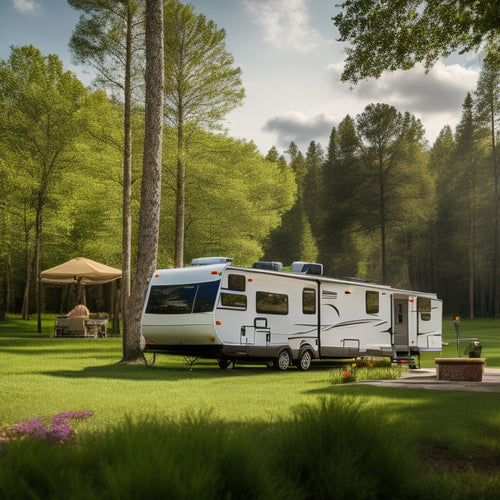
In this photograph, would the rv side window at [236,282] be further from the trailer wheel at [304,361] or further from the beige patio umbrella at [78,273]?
the beige patio umbrella at [78,273]

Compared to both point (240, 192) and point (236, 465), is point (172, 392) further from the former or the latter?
point (240, 192)

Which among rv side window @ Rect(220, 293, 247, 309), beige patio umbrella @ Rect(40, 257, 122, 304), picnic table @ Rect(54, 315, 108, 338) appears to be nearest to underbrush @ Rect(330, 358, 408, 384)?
rv side window @ Rect(220, 293, 247, 309)

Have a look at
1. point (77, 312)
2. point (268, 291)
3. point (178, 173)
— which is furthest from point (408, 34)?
point (77, 312)

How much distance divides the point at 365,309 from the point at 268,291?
4.20 metres

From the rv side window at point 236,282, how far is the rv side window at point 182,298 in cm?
34

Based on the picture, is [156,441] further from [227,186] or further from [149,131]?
[227,186]

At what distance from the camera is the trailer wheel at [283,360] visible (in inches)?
646

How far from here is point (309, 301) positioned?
1750cm

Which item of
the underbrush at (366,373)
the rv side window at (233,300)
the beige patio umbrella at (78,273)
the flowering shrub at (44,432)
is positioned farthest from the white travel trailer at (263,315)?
the beige patio umbrella at (78,273)

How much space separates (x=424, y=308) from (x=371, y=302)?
272cm

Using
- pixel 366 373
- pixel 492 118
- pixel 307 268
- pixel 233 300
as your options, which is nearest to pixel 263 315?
pixel 233 300

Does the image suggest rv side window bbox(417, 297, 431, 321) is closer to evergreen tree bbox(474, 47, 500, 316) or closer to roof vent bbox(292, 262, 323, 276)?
roof vent bbox(292, 262, 323, 276)

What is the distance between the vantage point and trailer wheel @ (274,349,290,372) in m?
16.4

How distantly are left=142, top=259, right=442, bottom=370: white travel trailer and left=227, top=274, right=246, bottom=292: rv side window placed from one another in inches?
0.9
